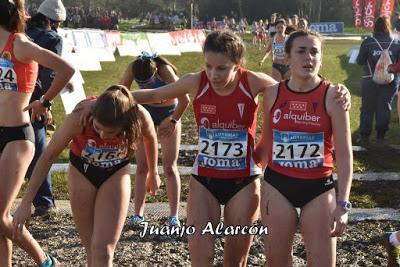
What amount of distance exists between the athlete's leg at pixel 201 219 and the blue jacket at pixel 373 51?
6998 mm

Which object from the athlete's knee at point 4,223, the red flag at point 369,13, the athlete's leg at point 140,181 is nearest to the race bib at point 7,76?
the athlete's knee at point 4,223

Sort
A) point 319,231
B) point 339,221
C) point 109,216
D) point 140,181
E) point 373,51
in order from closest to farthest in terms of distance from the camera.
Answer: point 339,221 < point 319,231 < point 109,216 < point 140,181 < point 373,51

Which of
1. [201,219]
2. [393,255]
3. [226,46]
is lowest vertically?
[393,255]

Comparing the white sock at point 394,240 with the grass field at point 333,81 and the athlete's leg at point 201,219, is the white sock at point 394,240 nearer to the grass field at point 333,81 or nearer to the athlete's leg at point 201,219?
the athlete's leg at point 201,219

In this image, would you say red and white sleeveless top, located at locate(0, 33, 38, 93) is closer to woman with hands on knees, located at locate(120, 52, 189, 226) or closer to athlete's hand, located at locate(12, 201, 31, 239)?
athlete's hand, located at locate(12, 201, 31, 239)

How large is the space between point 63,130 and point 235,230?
1293 mm

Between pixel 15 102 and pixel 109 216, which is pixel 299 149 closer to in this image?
pixel 109 216

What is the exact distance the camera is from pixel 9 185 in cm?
432

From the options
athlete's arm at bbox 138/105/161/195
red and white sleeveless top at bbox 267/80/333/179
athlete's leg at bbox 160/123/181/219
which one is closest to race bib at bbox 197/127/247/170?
red and white sleeveless top at bbox 267/80/333/179

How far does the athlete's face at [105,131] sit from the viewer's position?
3941 mm

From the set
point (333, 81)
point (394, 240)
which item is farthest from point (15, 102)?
point (333, 81)

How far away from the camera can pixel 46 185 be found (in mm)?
6520

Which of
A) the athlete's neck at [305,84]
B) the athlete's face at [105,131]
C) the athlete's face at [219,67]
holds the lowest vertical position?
the athlete's face at [105,131]

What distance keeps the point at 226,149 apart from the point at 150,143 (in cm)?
62
